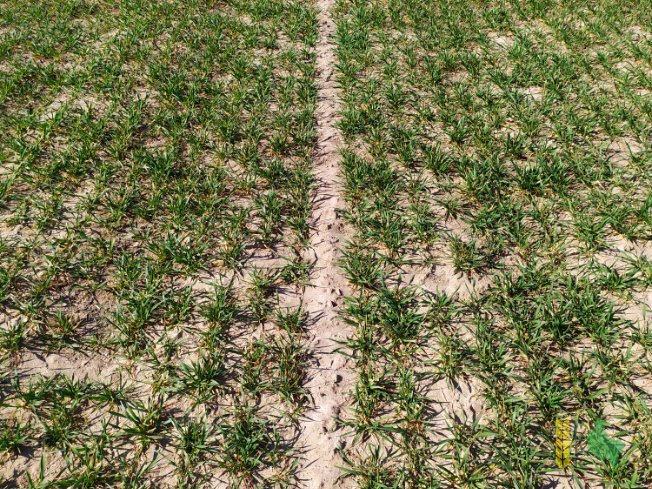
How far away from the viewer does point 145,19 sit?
530cm

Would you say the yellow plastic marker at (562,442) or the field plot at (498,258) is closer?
the yellow plastic marker at (562,442)

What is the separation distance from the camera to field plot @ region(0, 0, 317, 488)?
200 cm

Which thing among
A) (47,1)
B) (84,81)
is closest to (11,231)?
(84,81)

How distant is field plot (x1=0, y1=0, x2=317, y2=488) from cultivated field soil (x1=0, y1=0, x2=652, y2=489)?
0.02 meters

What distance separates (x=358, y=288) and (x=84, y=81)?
372 cm

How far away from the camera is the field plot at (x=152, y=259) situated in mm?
2000

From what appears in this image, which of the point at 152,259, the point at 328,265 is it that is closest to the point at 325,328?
the point at 328,265

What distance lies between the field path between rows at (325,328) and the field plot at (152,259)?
0.08 meters

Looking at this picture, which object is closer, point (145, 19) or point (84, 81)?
point (84, 81)

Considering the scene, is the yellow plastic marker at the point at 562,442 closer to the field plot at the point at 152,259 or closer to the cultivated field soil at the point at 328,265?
the cultivated field soil at the point at 328,265

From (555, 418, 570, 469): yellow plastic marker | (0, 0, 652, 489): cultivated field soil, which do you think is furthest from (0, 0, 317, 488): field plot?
(555, 418, 570, 469): yellow plastic marker

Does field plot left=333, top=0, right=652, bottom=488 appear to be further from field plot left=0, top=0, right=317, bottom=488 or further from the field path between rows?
field plot left=0, top=0, right=317, bottom=488

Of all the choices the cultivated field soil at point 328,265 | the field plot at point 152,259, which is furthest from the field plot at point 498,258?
the field plot at point 152,259

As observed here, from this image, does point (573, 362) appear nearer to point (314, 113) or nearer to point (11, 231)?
point (314, 113)
